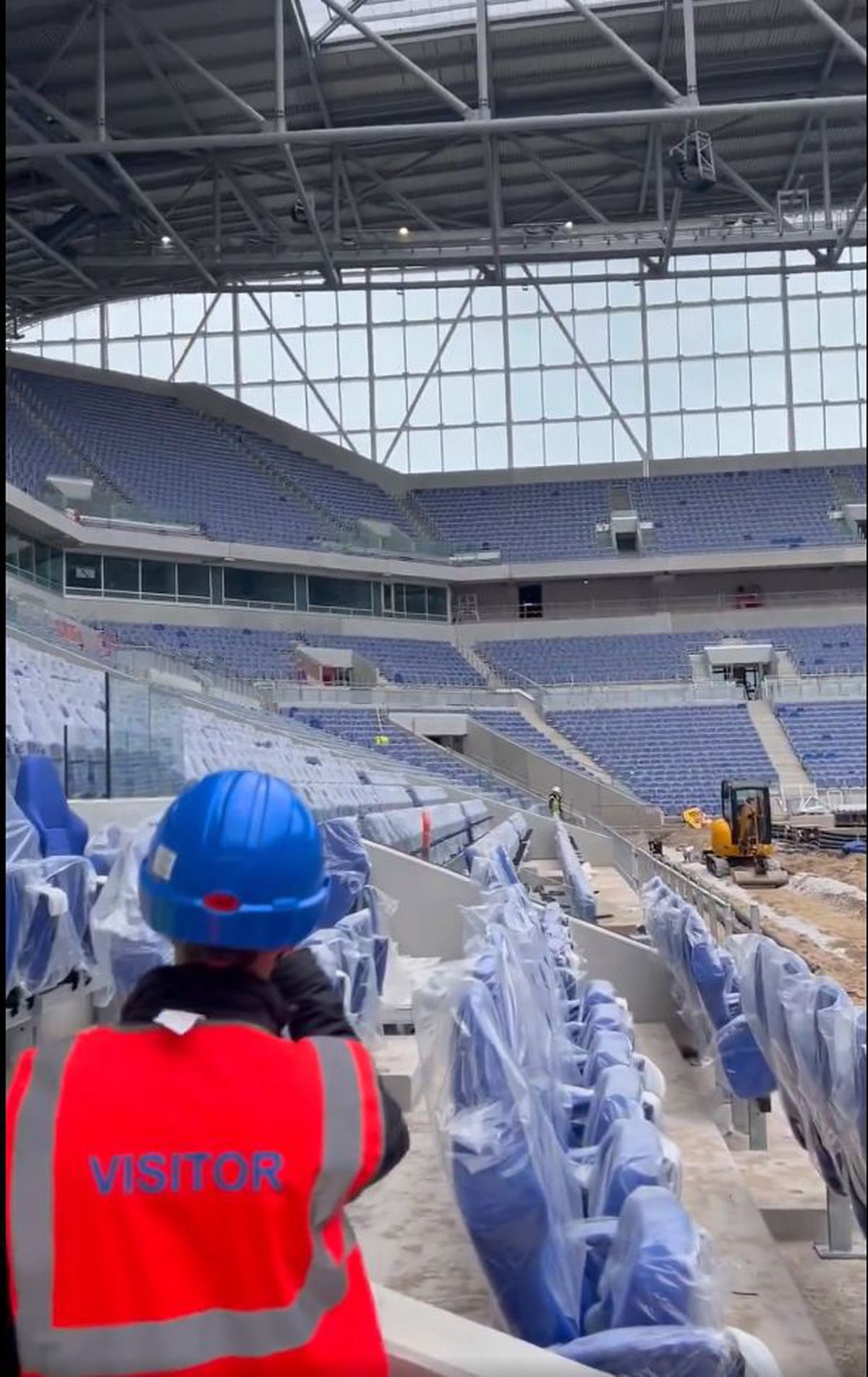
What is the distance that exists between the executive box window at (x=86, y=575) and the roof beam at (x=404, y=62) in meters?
10.1

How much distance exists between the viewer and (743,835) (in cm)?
610

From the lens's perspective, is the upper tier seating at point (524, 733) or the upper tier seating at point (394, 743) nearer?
the upper tier seating at point (524, 733)

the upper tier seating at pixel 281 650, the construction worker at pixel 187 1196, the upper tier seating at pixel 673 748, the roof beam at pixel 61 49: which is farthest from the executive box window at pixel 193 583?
the construction worker at pixel 187 1196

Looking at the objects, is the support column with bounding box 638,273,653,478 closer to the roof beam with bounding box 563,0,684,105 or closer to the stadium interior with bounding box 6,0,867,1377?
the stadium interior with bounding box 6,0,867,1377

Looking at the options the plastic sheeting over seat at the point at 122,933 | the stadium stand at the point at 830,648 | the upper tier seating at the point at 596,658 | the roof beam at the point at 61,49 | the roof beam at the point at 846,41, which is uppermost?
the roof beam at the point at 61,49

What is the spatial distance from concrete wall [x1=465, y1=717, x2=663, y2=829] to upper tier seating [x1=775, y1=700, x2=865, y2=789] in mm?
6158

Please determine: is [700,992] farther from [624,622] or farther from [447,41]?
[447,41]

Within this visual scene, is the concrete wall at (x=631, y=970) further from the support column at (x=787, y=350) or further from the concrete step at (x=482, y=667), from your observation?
the concrete step at (x=482, y=667)

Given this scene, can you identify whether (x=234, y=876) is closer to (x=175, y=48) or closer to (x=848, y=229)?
(x=848, y=229)

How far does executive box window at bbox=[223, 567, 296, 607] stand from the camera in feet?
64.2

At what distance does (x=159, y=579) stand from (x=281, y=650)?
99.4 inches

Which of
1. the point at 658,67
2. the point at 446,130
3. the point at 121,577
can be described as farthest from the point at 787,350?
the point at 121,577

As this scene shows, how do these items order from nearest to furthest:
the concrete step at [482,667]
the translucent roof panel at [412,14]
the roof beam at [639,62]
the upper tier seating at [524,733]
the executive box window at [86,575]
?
the translucent roof panel at [412,14]
the roof beam at [639,62]
the upper tier seating at [524,733]
the concrete step at [482,667]
the executive box window at [86,575]

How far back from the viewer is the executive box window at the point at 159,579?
18.2 metres
